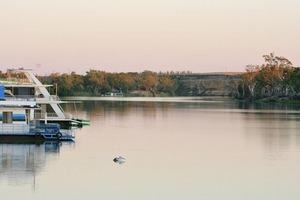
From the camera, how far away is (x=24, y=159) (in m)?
35.4

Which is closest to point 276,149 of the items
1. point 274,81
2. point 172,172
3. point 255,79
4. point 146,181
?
point 172,172

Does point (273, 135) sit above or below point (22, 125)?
below

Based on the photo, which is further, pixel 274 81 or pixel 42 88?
pixel 274 81

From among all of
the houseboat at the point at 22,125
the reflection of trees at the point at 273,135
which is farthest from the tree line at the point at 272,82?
the houseboat at the point at 22,125

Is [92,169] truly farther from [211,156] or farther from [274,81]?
[274,81]

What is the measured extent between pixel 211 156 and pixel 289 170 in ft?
21.0

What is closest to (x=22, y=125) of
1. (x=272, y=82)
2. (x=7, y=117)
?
(x=7, y=117)

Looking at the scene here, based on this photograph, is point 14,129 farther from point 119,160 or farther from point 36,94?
point 36,94

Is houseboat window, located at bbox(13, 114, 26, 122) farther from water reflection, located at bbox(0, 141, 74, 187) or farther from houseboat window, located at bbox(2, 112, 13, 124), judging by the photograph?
water reflection, located at bbox(0, 141, 74, 187)

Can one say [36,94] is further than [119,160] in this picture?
Yes

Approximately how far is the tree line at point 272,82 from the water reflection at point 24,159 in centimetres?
9082

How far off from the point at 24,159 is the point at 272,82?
11597cm

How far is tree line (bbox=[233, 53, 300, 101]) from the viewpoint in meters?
132

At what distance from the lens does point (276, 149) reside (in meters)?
42.9
